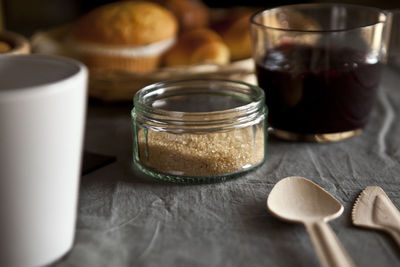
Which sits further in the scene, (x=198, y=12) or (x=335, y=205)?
(x=198, y=12)

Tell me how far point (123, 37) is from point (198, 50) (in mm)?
143

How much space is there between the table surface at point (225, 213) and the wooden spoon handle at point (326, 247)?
2 cm

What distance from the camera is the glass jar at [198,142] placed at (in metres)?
0.58

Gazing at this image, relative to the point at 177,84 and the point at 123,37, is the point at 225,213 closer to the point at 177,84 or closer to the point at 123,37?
the point at 177,84

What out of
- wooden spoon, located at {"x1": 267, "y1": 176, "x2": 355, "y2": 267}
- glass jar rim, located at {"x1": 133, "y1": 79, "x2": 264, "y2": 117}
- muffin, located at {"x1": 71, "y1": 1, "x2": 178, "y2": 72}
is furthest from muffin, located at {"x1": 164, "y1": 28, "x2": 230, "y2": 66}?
wooden spoon, located at {"x1": 267, "y1": 176, "x2": 355, "y2": 267}

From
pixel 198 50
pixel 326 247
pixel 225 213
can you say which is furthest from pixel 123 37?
pixel 326 247

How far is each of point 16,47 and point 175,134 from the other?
0.37m

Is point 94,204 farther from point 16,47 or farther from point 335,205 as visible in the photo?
point 16,47

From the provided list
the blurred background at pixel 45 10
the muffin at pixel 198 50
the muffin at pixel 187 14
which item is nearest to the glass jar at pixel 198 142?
the muffin at pixel 198 50

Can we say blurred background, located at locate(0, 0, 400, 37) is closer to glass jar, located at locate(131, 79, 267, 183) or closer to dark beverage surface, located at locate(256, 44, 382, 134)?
dark beverage surface, located at locate(256, 44, 382, 134)

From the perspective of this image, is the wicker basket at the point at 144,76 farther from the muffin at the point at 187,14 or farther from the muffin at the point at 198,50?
the muffin at the point at 187,14

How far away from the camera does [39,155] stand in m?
0.37

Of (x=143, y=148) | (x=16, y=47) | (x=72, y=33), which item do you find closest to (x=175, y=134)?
(x=143, y=148)

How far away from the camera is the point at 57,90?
1.18ft
